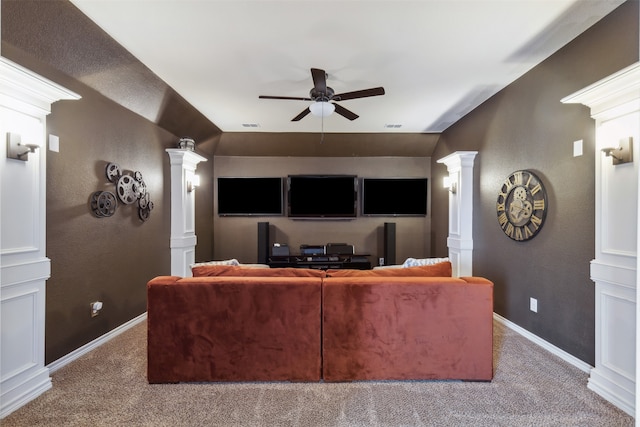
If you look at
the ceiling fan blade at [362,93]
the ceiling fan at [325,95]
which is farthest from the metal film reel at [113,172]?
the ceiling fan blade at [362,93]

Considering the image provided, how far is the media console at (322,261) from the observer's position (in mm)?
5094

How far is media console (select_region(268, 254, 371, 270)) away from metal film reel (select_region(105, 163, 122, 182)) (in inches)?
113

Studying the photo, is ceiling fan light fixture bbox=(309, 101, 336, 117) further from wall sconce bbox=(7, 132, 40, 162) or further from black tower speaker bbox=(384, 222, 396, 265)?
black tower speaker bbox=(384, 222, 396, 265)

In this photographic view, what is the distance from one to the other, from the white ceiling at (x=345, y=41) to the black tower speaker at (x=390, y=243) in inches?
93.9

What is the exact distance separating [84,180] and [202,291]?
5.58 ft

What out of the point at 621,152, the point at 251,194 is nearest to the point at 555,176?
the point at 621,152

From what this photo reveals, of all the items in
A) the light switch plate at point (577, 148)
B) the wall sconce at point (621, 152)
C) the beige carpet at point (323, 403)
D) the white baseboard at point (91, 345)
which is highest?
the light switch plate at point (577, 148)

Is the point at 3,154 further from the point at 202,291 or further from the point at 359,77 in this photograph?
the point at 359,77

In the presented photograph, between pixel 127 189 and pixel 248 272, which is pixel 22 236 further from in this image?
pixel 248 272

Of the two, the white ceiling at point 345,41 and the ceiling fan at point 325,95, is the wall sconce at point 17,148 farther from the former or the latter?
the ceiling fan at point 325,95

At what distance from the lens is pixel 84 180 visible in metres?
2.67

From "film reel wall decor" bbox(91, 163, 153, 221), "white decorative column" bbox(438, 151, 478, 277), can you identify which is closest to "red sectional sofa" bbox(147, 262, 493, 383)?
"film reel wall decor" bbox(91, 163, 153, 221)

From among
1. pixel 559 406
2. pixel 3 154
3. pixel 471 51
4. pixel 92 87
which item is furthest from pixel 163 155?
pixel 559 406

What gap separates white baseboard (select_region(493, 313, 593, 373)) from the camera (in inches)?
90.4
